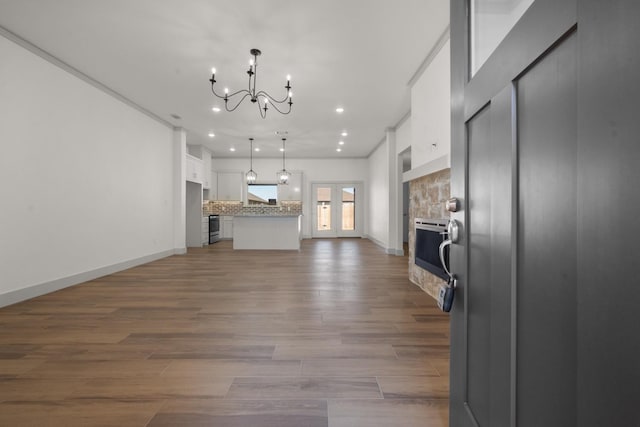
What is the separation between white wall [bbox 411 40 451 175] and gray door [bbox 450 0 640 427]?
2.25m

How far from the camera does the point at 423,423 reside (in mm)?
1372

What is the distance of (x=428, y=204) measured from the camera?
362 centimetres

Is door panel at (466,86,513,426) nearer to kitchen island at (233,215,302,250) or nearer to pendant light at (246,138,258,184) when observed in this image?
kitchen island at (233,215,302,250)

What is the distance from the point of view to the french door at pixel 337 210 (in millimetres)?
10281

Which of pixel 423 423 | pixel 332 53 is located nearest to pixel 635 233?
pixel 423 423

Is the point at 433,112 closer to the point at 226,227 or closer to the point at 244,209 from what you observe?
the point at 244,209

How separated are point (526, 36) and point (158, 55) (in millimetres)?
4128

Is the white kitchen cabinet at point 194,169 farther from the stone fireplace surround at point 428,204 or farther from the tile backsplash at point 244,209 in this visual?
the stone fireplace surround at point 428,204

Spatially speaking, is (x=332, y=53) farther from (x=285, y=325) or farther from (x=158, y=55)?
(x=285, y=325)

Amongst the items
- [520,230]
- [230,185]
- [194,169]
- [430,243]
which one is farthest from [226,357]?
[230,185]

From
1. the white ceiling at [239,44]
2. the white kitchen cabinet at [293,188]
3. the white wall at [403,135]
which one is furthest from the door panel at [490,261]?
the white kitchen cabinet at [293,188]

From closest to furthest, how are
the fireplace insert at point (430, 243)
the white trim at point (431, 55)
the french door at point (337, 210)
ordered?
the fireplace insert at point (430, 243) < the white trim at point (431, 55) < the french door at point (337, 210)

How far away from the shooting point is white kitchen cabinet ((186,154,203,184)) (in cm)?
725

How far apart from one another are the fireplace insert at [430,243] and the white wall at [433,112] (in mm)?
615
